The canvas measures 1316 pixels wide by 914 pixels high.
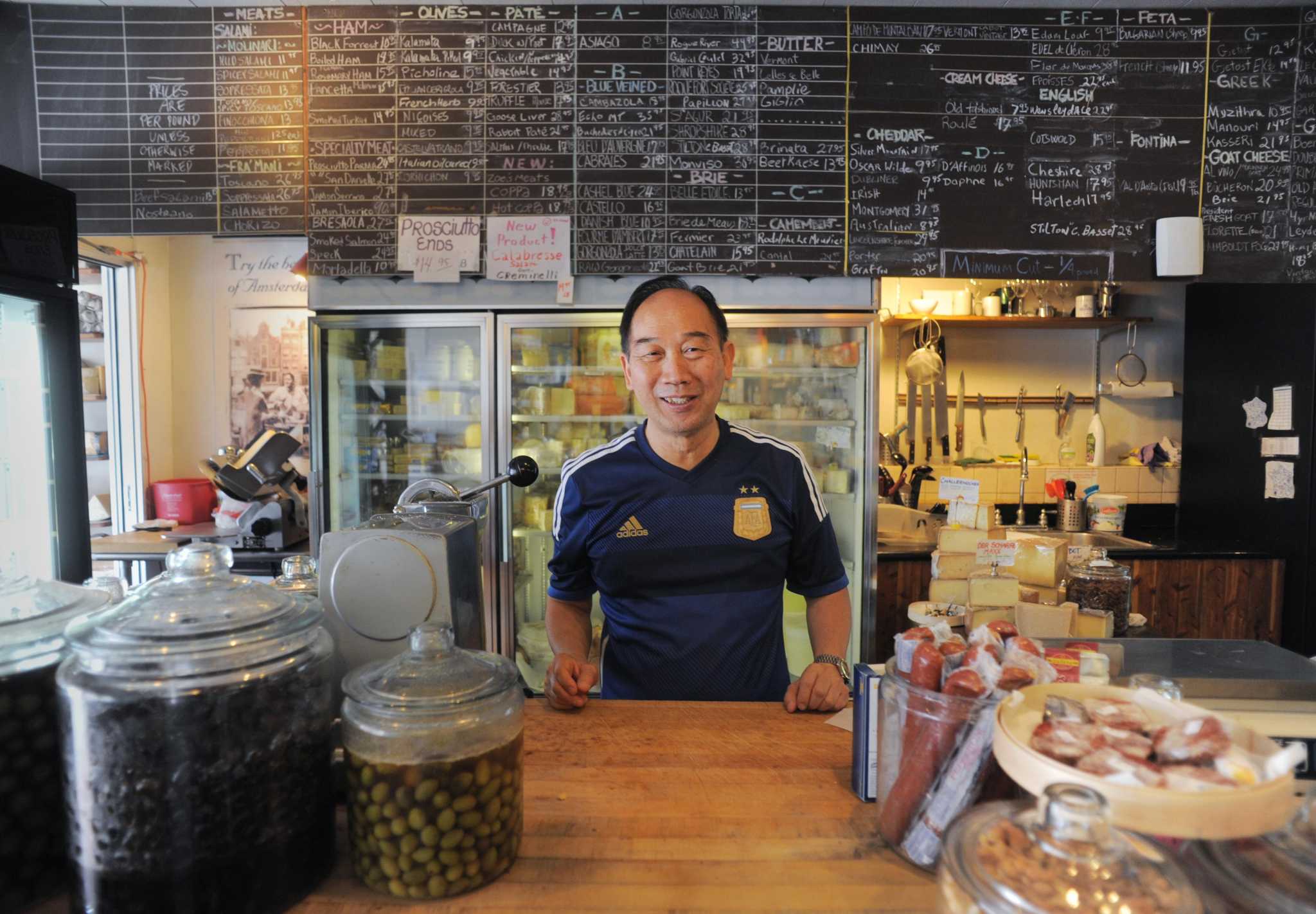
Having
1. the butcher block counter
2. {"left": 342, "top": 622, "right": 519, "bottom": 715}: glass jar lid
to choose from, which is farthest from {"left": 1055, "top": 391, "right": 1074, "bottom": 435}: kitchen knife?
{"left": 342, "top": 622, "right": 519, "bottom": 715}: glass jar lid

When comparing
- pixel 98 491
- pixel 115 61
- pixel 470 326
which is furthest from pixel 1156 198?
pixel 98 491

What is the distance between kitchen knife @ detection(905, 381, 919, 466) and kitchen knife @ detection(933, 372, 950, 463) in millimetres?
130

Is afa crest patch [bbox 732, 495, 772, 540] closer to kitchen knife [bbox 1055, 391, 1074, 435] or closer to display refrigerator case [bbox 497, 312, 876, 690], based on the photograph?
display refrigerator case [bbox 497, 312, 876, 690]

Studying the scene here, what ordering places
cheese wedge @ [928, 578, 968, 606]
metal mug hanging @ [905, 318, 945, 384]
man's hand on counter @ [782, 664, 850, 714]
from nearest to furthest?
man's hand on counter @ [782, 664, 850, 714] < cheese wedge @ [928, 578, 968, 606] < metal mug hanging @ [905, 318, 945, 384]

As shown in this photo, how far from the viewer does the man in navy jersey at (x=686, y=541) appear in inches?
71.7

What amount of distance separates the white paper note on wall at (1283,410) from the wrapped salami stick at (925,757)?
12.1 feet

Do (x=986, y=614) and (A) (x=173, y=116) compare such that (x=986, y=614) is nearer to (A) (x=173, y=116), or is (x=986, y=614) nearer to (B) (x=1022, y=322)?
(B) (x=1022, y=322)

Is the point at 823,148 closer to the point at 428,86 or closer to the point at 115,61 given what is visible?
the point at 428,86

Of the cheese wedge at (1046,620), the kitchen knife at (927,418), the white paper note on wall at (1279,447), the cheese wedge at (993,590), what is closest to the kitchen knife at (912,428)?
the kitchen knife at (927,418)

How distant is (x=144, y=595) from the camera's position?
79 centimetres

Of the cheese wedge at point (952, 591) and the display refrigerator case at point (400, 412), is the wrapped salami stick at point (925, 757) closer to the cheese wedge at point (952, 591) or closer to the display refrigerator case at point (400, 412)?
the cheese wedge at point (952, 591)

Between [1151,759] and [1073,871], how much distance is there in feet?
0.65

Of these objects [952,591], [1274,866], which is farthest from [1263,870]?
[952,591]

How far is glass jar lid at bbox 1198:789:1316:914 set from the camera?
610mm
